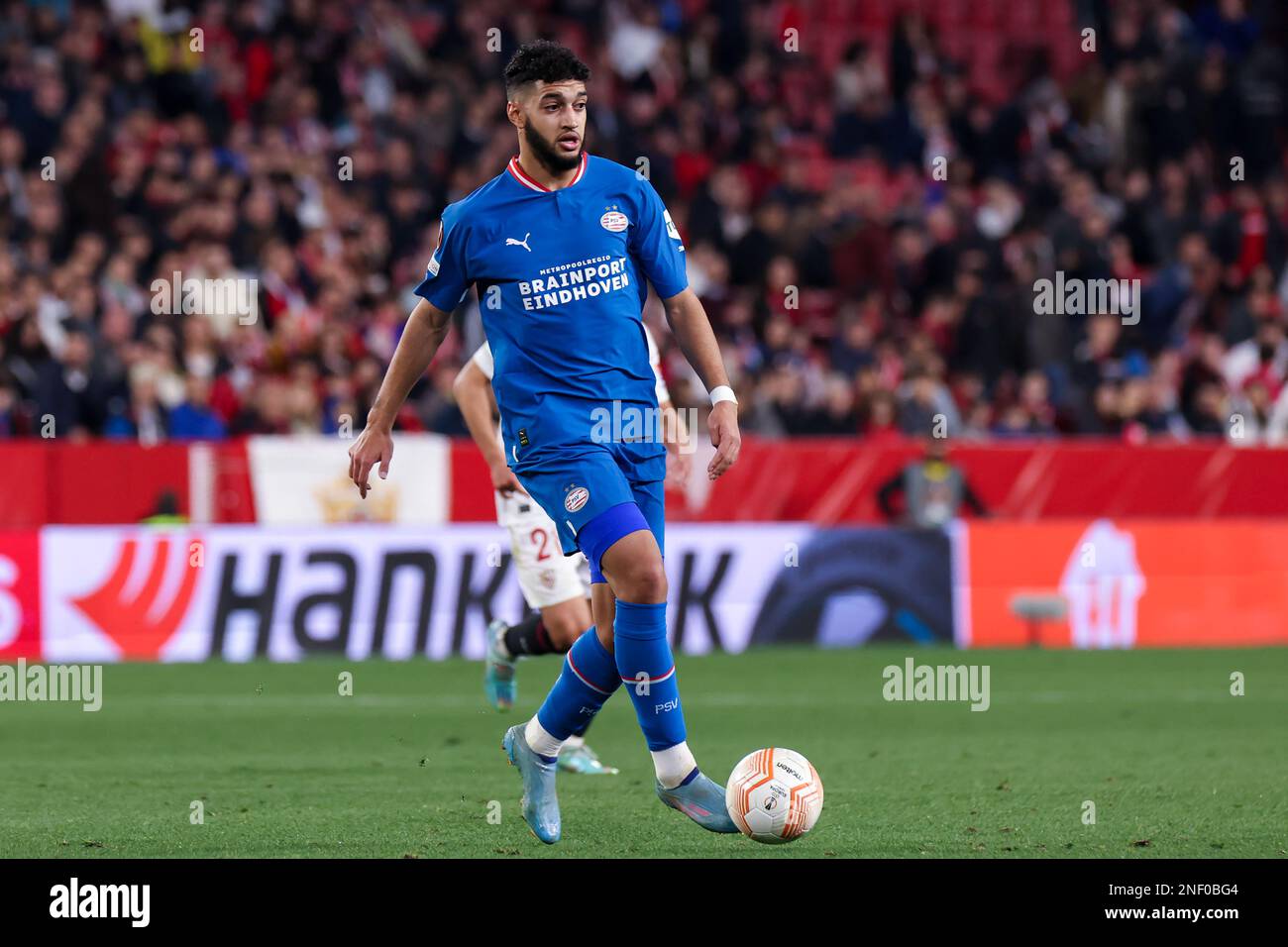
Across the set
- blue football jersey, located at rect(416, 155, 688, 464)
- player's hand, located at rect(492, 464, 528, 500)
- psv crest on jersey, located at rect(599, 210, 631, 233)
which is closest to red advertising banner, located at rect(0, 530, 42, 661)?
player's hand, located at rect(492, 464, 528, 500)

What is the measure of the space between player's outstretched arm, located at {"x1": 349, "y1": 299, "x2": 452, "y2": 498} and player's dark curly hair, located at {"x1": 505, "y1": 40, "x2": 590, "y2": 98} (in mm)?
876

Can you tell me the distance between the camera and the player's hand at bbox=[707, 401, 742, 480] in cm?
714

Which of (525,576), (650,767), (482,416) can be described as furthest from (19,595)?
(650,767)

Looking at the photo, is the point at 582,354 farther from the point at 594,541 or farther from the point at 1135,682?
the point at 1135,682

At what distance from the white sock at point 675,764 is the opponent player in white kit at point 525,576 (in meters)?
2.51

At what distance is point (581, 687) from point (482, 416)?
9.03 feet

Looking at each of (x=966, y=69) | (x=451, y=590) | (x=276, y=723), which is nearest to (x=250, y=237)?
(x=451, y=590)

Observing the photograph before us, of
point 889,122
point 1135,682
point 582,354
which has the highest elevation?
point 889,122

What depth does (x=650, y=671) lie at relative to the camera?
7.27 m

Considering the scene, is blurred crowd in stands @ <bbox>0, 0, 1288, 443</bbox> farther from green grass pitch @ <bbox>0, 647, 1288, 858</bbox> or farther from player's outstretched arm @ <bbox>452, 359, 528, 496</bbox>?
player's outstretched arm @ <bbox>452, 359, 528, 496</bbox>

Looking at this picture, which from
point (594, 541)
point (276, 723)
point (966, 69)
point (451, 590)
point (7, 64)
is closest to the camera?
point (594, 541)

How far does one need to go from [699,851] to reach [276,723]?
519 centimetres

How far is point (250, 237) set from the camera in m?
19.4

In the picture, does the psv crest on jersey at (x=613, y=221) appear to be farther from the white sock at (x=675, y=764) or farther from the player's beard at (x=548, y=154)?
the white sock at (x=675, y=764)
